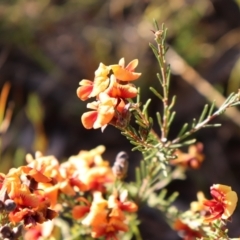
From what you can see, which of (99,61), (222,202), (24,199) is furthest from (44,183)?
(99,61)

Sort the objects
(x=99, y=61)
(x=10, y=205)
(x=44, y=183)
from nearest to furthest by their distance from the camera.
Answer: (x=10, y=205), (x=44, y=183), (x=99, y=61)

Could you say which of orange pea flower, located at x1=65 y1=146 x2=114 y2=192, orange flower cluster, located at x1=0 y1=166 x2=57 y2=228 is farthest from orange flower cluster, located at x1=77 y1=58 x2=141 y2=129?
orange pea flower, located at x1=65 y1=146 x2=114 y2=192

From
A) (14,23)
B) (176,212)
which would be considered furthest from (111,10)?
(176,212)

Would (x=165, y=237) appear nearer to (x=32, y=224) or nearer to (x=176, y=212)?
(x=176, y=212)

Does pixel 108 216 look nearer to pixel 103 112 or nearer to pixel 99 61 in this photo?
pixel 103 112

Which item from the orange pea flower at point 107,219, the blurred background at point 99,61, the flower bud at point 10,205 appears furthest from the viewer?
the blurred background at point 99,61

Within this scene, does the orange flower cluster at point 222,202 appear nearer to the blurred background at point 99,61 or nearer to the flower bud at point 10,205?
the flower bud at point 10,205

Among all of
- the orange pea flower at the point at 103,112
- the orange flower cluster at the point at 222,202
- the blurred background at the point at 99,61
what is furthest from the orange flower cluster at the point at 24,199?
the blurred background at the point at 99,61

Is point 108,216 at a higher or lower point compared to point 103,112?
lower
